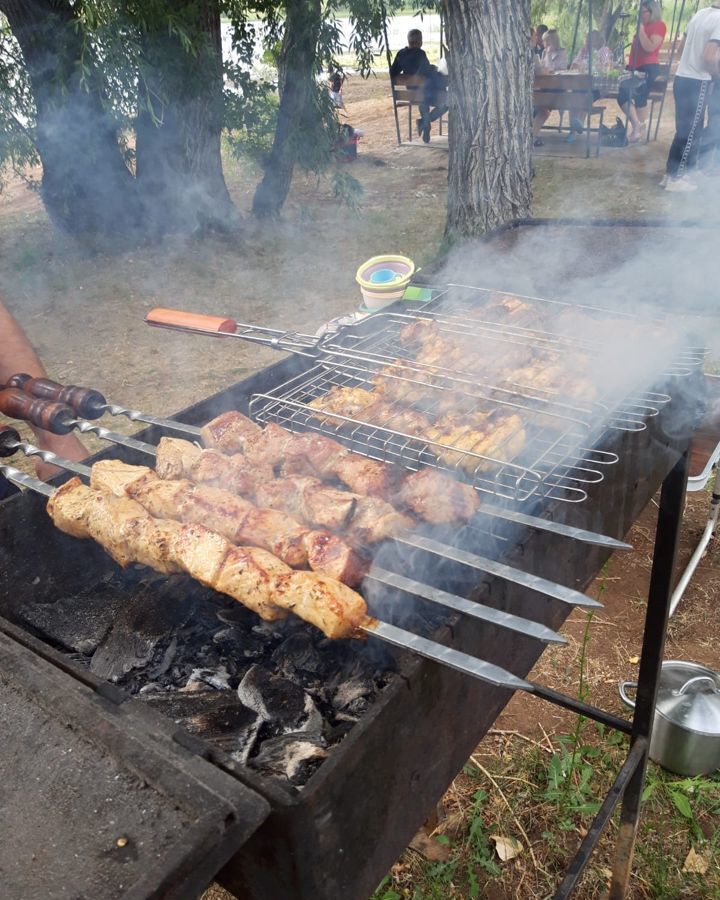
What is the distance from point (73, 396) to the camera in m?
2.47

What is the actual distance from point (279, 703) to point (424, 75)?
1664cm

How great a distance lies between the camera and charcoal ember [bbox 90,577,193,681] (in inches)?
70.6

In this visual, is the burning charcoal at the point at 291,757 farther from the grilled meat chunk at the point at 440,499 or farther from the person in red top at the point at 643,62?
the person in red top at the point at 643,62

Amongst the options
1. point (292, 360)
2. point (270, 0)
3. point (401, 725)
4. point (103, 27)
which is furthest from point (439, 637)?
point (270, 0)

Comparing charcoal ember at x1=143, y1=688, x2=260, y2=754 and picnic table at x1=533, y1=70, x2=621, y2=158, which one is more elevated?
picnic table at x1=533, y1=70, x2=621, y2=158

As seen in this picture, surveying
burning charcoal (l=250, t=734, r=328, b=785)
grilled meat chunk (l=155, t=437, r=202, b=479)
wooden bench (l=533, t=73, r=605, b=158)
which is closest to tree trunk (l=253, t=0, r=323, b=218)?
wooden bench (l=533, t=73, r=605, b=158)

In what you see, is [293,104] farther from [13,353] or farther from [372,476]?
[372,476]

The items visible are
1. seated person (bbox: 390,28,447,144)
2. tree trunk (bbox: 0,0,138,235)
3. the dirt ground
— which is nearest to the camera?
the dirt ground

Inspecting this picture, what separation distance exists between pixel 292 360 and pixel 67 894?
212cm

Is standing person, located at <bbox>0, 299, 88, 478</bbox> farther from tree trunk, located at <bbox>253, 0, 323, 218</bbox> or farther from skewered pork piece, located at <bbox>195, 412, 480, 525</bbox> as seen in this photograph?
tree trunk, located at <bbox>253, 0, 323, 218</bbox>

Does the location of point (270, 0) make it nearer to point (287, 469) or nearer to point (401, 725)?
point (287, 469)

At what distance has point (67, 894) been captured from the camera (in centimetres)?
99

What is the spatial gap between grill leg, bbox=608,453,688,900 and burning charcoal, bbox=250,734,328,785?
61.5 inches

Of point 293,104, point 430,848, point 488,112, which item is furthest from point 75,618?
point 293,104
